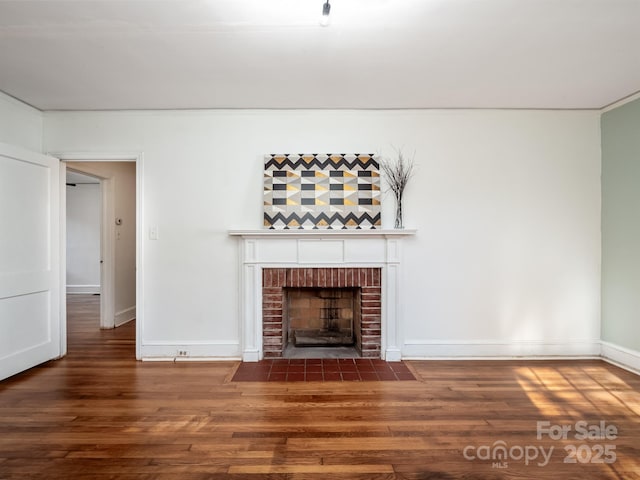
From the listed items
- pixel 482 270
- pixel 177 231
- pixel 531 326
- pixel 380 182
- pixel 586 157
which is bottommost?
pixel 531 326

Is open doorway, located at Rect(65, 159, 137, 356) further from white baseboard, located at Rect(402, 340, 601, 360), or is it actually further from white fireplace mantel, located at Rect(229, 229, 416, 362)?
white baseboard, located at Rect(402, 340, 601, 360)

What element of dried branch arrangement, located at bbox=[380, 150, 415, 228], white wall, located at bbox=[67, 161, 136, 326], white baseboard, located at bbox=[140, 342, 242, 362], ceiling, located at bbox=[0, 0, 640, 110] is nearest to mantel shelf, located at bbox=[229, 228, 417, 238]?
dried branch arrangement, located at bbox=[380, 150, 415, 228]

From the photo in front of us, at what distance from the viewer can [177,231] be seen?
355 cm

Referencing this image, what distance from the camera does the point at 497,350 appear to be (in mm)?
3559

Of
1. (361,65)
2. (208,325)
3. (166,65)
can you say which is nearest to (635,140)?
(361,65)

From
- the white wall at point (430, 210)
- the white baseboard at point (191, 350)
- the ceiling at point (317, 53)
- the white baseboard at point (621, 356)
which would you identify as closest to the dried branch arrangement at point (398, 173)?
the white wall at point (430, 210)

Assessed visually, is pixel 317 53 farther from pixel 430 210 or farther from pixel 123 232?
pixel 123 232

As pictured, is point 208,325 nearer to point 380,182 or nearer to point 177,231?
point 177,231

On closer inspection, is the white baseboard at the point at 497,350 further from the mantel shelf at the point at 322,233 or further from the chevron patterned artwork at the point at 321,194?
the chevron patterned artwork at the point at 321,194

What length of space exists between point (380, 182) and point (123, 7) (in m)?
2.35

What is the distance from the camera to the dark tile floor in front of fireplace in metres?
3.04

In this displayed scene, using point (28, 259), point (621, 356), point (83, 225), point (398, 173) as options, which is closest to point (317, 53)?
point (398, 173)

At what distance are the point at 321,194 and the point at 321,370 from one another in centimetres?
158

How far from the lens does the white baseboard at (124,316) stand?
16.1ft
